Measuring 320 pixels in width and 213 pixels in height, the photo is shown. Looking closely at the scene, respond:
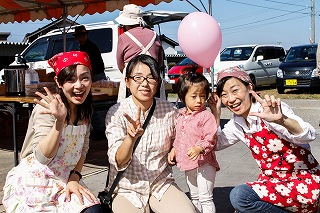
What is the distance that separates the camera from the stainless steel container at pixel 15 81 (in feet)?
14.8

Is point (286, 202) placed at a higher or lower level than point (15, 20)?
lower

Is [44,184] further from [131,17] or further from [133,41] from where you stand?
[131,17]

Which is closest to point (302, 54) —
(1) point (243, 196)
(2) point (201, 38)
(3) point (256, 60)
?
(3) point (256, 60)

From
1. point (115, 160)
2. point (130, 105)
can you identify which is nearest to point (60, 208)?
point (115, 160)

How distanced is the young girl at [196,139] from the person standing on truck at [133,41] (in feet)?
4.25

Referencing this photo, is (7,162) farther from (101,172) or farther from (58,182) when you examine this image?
(58,182)

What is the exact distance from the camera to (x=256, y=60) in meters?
15.2

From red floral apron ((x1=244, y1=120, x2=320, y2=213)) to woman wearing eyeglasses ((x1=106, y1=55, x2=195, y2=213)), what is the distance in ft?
1.82

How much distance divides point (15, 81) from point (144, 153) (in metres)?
2.60

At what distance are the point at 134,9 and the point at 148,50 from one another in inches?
19.1

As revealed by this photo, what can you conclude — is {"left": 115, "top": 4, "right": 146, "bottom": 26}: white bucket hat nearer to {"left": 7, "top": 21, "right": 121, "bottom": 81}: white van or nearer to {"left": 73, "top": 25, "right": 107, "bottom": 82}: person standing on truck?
{"left": 73, "top": 25, "right": 107, "bottom": 82}: person standing on truck

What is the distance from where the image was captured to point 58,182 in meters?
2.40

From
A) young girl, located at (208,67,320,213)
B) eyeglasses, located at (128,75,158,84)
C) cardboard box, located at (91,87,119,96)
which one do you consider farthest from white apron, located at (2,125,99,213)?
cardboard box, located at (91,87,119,96)

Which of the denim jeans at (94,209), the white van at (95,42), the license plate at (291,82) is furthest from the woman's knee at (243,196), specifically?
the license plate at (291,82)
